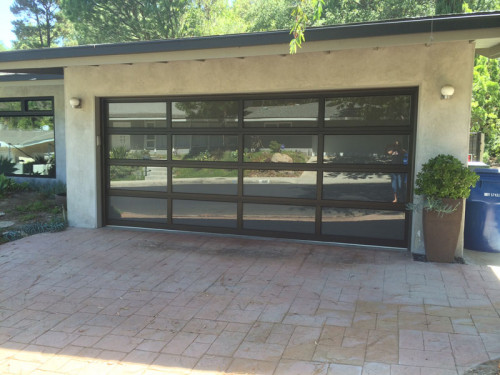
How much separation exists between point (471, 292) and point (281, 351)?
2478mm

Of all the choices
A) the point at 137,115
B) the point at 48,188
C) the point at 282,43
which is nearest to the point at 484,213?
the point at 282,43

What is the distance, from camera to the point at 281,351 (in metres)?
3.53

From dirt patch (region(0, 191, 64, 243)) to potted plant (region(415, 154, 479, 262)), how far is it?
20.4 feet

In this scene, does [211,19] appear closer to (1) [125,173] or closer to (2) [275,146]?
(1) [125,173]

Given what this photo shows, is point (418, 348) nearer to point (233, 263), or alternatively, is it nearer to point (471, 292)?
point (471, 292)

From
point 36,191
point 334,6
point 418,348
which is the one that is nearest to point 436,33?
point 418,348

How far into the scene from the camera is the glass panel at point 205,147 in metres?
7.27

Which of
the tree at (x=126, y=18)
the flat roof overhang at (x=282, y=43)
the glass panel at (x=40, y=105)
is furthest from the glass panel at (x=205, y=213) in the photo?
the tree at (x=126, y=18)

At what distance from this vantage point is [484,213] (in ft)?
20.2

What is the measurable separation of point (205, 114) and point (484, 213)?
4549 mm

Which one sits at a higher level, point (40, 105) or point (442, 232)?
point (40, 105)

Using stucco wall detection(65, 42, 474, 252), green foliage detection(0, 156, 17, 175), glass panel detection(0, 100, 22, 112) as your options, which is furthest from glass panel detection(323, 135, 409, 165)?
green foliage detection(0, 156, 17, 175)

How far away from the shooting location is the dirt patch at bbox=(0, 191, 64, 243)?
24.8 ft

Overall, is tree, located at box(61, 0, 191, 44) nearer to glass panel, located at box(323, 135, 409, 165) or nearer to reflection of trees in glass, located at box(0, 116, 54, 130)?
reflection of trees in glass, located at box(0, 116, 54, 130)
